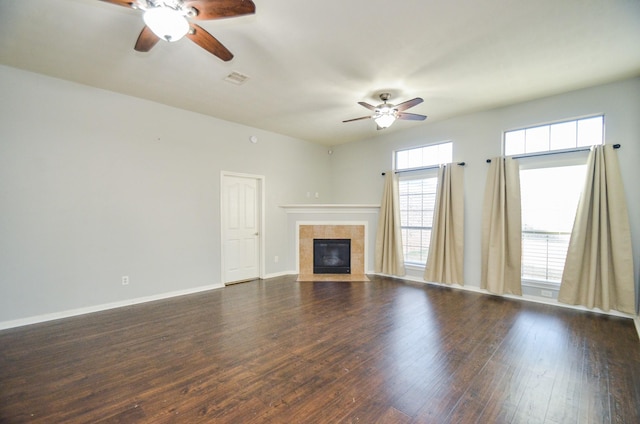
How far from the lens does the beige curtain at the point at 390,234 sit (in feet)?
17.7

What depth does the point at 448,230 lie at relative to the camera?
4.74m

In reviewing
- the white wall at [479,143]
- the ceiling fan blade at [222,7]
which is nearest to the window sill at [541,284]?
the white wall at [479,143]

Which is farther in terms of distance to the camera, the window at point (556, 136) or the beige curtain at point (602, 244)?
the window at point (556, 136)

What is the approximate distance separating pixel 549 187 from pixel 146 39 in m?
5.17

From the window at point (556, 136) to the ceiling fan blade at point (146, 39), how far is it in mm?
4783

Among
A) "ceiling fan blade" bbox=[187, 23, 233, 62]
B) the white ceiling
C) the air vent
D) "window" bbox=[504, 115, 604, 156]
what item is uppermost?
the white ceiling

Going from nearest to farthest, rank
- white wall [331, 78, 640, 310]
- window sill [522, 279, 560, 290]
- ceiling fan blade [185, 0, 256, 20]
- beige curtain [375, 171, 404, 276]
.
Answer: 1. ceiling fan blade [185, 0, 256, 20]
2. white wall [331, 78, 640, 310]
3. window sill [522, 279, 560, 290]
4. beige curtain [375, 171, 404, 276]

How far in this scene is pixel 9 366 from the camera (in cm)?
232

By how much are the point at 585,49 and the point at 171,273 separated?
587 centimetres

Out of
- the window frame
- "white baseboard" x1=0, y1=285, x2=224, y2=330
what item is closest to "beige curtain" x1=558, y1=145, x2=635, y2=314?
the window frame

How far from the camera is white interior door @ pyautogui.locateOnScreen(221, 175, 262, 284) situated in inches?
196

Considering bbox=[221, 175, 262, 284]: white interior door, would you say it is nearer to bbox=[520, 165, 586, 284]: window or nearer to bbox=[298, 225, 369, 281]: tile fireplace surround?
bbox=[298, 225, 369, 281]: tile fireplace surround

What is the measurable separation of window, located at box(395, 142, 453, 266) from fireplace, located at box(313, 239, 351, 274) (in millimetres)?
1215

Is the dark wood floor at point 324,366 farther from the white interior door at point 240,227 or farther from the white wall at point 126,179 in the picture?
the white interior door at point 240,227
